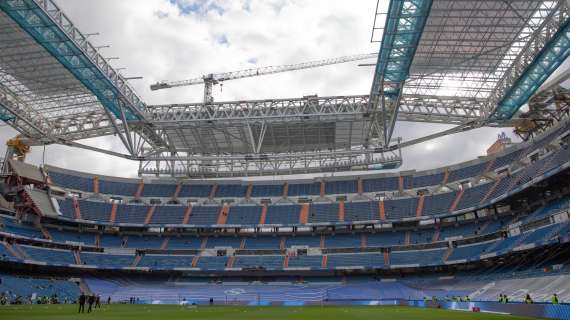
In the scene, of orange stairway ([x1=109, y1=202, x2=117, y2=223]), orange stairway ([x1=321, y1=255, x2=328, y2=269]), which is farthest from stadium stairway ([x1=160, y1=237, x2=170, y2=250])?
orange stairway ([x1=321, y1=255, x2=328, y2=269])

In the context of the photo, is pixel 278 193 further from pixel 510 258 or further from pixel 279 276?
pixel 510 258

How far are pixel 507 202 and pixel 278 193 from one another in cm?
3174

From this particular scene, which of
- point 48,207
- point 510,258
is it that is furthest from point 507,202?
point 48,207

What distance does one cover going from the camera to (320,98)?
4066 centimetres

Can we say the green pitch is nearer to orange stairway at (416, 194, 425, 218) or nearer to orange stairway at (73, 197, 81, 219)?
orange stairway at (416, 194, 425, 218)

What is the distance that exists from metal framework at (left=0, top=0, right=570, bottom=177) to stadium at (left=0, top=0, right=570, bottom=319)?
19 cm

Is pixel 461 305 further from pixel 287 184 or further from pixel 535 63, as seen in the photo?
pixel 287 184

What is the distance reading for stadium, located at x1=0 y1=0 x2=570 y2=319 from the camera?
31.1m

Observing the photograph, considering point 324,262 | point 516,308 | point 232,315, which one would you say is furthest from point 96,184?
point 516,308

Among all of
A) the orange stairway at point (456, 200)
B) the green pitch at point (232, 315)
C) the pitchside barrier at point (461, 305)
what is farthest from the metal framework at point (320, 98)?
the green pitch at point (232, 315)

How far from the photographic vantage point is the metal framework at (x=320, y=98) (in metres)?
29.0

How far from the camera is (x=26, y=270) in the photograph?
49.7 meters

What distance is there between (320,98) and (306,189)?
26.3 m

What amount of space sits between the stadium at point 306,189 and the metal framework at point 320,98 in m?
0.19
